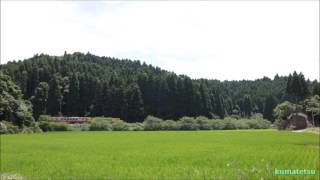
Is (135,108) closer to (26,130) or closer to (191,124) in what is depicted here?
(191,124)

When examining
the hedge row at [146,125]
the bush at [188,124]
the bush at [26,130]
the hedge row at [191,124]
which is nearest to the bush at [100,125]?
the hedge row at [146,125]

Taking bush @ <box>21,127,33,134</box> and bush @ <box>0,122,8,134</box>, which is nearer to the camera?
bush @ <box>0,122,8,134</box>

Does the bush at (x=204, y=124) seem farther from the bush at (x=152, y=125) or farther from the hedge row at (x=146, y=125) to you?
the bush at (x=152, y=125)

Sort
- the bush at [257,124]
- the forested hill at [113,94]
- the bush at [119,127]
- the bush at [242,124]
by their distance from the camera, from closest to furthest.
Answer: the bush at [119,127] < the bush at [242,124] < the bush at [257,124] < the forested hill at [113,94]

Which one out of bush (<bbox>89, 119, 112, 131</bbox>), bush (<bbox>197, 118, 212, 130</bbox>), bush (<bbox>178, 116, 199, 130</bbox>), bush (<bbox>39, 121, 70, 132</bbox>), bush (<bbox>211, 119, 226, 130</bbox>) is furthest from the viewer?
bush (<bbox>211, 119, 226, 130</bbox>)

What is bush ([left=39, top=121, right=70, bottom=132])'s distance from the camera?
7988cm

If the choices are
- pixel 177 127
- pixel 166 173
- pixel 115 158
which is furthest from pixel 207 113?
pixel 166 173

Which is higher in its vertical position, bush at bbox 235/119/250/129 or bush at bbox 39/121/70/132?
bush at bbox 235/119/250/129

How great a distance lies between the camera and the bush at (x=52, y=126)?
79875 mm

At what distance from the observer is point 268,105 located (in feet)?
399

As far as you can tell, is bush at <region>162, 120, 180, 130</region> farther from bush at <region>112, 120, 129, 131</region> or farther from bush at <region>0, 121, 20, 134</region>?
bush at <region>0, 121, 20, 134</region>

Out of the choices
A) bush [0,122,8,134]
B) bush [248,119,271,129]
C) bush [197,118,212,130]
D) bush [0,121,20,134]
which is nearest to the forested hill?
bush [248,119,271,129]

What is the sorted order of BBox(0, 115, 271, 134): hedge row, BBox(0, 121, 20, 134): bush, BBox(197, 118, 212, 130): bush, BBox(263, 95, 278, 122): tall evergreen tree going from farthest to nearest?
BBox(263, 95, 278, 122): tall evergreen tree < BBox(197, 118, 212, 130): bush < BBox(0, 115, 271, 134): hedge row < BBox(0, 121, 20, 134): bush

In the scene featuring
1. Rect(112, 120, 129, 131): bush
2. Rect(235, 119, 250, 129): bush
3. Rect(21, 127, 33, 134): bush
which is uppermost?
Rect(235, 119, 250, 129): bush
